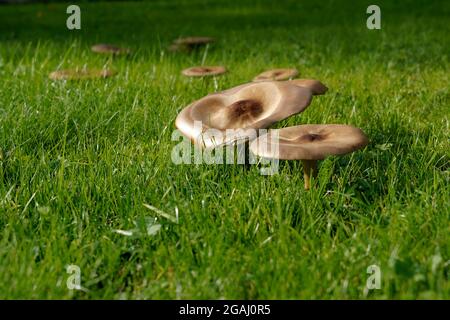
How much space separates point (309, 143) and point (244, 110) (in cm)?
54

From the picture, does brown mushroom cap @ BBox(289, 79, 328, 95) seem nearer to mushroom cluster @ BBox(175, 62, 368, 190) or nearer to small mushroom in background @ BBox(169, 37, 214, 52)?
mushroom cluster @ BBox(175, 62, 368, 190)

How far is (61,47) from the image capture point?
768 cm

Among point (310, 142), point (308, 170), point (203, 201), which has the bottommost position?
point (203, 201)

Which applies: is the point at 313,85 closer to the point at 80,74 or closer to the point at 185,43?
the point at 80,74

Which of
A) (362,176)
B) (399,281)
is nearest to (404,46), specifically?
(362,176)

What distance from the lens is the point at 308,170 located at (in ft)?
9.57

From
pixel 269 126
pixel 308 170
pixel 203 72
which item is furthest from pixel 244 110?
pixel 203 72

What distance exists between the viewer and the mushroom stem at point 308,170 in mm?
2895

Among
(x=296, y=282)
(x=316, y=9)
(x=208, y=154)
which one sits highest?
(x=316, y=9)

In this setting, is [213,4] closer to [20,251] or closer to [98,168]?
[98,168]

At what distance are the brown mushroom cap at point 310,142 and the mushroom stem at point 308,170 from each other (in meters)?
0.13

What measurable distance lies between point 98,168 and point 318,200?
3.89 feet

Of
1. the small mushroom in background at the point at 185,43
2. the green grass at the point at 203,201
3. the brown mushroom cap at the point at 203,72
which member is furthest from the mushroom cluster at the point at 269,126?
the small mushroom in background at the point at 185,43

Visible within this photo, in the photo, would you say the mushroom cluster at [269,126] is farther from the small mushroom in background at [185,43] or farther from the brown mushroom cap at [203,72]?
the small mushroom in background at [185,43]
